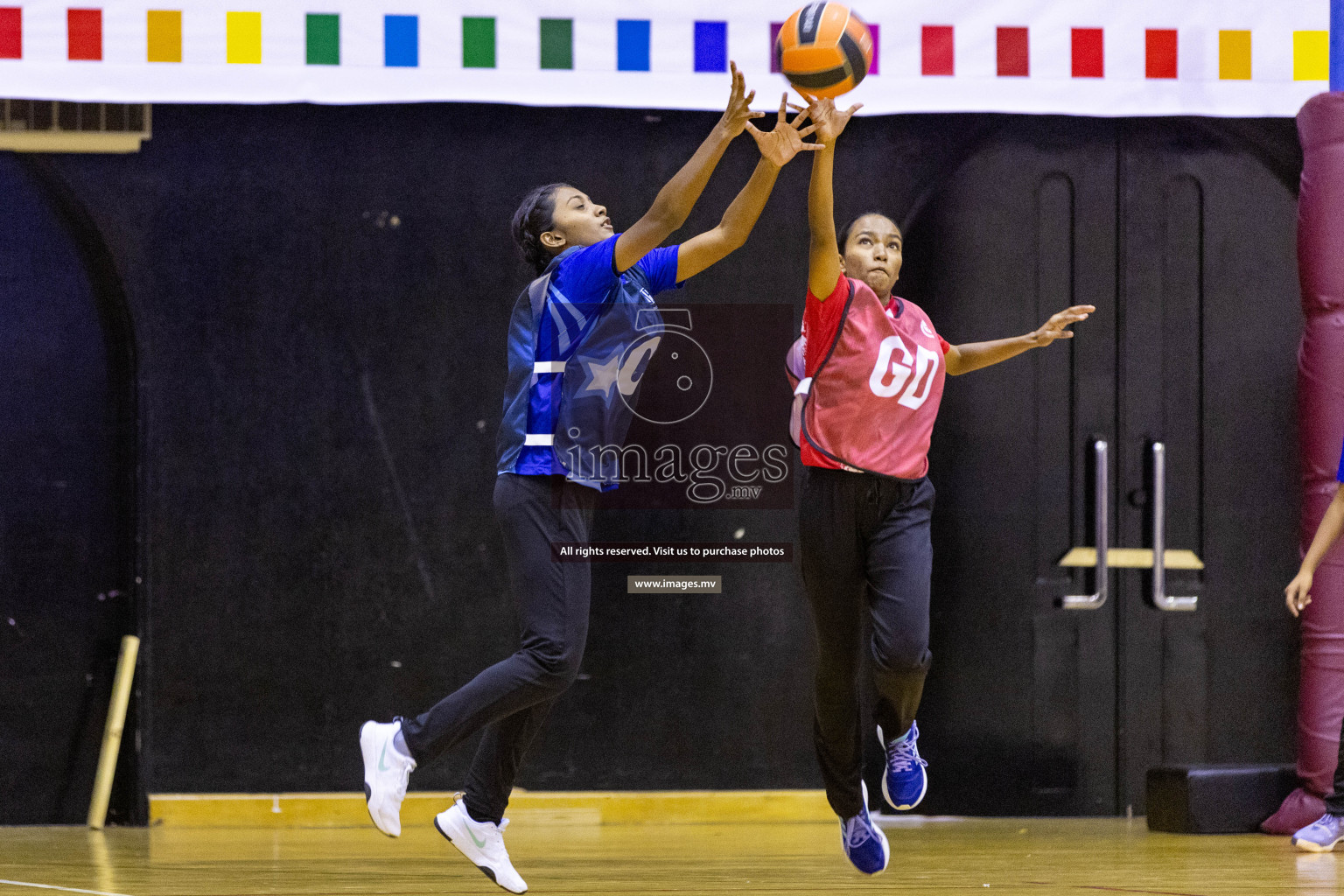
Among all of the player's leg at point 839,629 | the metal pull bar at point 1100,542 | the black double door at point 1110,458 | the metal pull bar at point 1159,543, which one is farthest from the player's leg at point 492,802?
the metal pull bar at point 1159,543

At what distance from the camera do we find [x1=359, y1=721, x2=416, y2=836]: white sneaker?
309cm

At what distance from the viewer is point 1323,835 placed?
398 cm

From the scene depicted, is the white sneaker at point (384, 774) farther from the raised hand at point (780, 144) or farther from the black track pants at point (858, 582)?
the raised hand at point (780, 144)

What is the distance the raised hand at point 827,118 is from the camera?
3084mm

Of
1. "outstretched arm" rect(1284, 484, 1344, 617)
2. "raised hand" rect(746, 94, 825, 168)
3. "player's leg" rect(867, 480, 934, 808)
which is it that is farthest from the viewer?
"outstretched arm" rect(1284, 484, 1344, 617)

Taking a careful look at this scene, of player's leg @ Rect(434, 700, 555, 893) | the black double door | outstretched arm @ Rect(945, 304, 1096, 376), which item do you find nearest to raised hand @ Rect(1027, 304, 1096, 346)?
outstretched arm @ Rect(945, 304, 1096, 376)

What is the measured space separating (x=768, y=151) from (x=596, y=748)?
8.12 feet

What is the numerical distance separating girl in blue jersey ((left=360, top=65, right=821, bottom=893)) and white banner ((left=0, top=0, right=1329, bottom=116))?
1.27m

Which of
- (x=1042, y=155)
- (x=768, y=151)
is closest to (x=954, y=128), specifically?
(x=1042, y=155)

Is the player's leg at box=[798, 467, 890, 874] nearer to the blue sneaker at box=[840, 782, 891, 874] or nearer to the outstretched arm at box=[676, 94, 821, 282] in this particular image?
the blue sneaker at box=[840, 782, 891, 874]

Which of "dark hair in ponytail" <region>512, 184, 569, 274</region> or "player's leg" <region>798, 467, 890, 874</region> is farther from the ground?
"dark hair in ponytail" <region>512, 184, 569, 274</region>

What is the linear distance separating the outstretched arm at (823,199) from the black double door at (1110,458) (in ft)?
5.15

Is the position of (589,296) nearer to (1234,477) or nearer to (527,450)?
(527,450)

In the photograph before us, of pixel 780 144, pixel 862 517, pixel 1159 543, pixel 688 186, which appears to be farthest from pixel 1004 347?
pixel 1159 543
